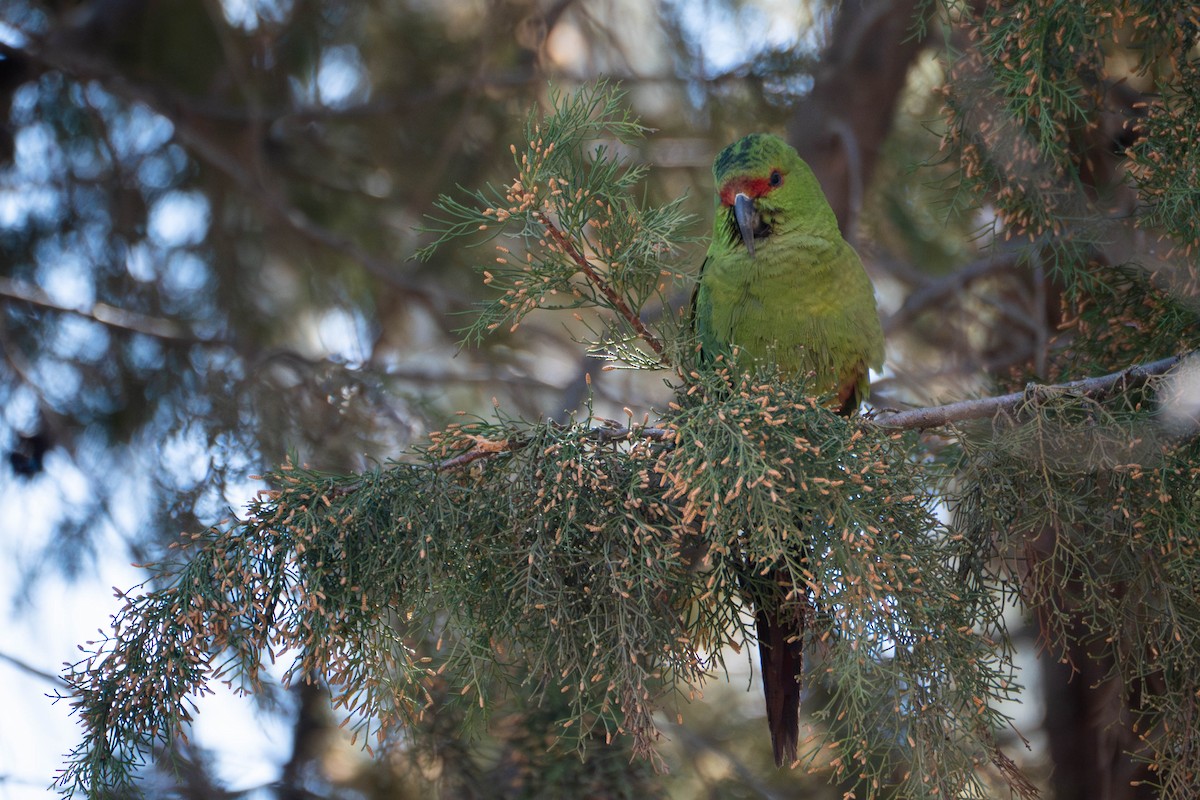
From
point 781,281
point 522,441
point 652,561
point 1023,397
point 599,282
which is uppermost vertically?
point 781,281

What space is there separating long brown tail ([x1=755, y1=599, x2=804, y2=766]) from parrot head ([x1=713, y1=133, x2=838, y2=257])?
1190 mm

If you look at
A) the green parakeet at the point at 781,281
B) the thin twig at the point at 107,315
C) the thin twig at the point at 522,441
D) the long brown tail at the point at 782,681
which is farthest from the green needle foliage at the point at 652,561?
the thin twig at the point at 107,315

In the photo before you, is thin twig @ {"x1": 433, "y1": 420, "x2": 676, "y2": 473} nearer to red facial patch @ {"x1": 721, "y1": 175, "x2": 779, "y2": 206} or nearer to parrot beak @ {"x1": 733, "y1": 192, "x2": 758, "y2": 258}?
parrot beak @ {"x1": 733, "y1": 192, "x2": 758, "y2": 258}

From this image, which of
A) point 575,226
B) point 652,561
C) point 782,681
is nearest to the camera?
point 652,561

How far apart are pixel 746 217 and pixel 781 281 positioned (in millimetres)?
224

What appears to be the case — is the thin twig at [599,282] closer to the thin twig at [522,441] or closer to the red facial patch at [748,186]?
the thin twig at [522,441]

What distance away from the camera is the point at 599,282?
7.09 feet

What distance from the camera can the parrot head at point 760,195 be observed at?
9.84 feet

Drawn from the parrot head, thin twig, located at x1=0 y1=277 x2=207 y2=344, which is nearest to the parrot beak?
the parrot head

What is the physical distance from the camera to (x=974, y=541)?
2.14m

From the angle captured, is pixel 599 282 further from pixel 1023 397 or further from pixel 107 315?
pixel 107 315

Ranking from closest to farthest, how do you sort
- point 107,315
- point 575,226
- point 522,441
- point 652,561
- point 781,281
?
point 652,561 → point 522,441 → point 575,226 → point 781,281 → point 107,315

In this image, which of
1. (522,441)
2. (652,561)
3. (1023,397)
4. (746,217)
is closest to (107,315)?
(746,217)

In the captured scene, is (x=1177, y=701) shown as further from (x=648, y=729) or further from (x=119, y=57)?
(x=119, y=57)
